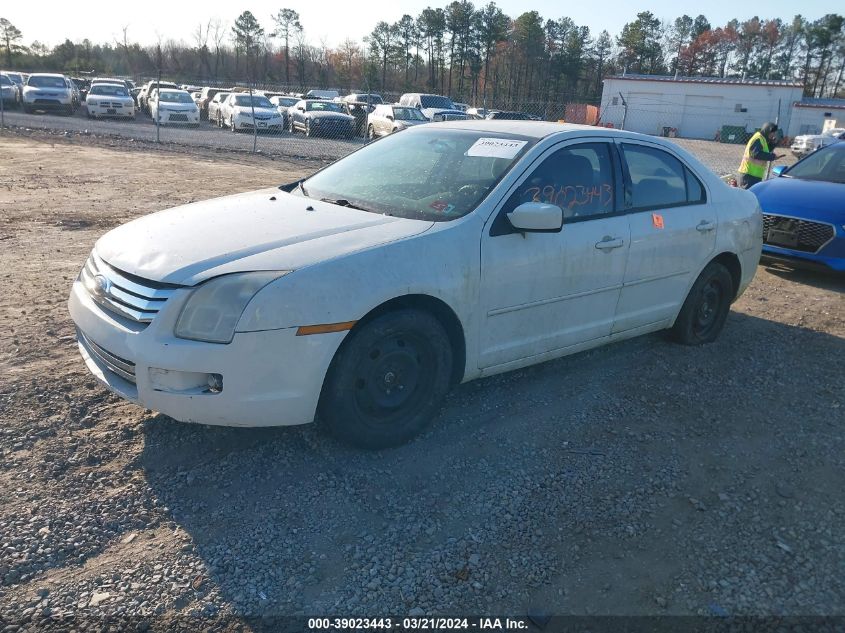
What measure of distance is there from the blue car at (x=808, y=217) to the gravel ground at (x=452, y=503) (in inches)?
117

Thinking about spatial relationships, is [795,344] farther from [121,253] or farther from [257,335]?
[121,253]

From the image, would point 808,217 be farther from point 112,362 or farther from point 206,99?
point 206,99

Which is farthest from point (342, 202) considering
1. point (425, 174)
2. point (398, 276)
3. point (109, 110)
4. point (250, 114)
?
point (109, 110)

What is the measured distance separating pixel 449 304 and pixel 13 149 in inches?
678

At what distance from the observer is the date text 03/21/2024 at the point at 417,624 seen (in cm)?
254

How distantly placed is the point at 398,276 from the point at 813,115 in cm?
5810

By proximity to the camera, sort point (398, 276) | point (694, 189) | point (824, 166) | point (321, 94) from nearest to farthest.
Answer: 1. point (398, 276)
2. point (694, 189)
3. point (824, 166)
4. point (321, 94)

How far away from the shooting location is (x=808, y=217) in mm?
7766

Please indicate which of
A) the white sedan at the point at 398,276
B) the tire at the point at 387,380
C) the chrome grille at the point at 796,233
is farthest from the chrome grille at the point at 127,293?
the chrome grille at the point at 796,233

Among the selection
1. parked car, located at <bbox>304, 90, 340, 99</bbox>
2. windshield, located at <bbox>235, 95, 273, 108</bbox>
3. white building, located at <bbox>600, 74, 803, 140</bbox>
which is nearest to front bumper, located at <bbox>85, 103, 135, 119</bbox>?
windshield, located at <bbox>235, 95, 273, 108</bbox>

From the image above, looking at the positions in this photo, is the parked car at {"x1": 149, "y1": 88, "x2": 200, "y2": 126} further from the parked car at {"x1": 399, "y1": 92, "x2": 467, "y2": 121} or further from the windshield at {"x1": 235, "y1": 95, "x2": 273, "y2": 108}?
the parked car at {"x1": 399, "y1": 92, "x2": 467, "y2": 121}

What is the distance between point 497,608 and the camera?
266cm

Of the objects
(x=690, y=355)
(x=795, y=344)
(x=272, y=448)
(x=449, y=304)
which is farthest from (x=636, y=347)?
(x=272, y=448)

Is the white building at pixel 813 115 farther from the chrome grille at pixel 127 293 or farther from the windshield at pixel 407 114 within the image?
the chrome grille at pixel 127 293
